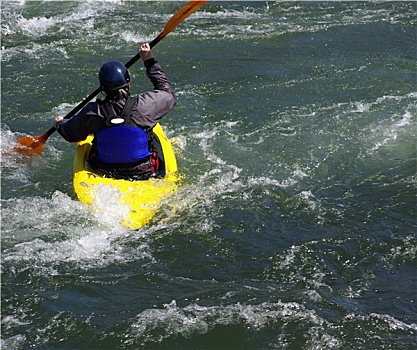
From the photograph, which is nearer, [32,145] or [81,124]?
[81,124]

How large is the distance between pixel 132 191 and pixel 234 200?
89 centimetres

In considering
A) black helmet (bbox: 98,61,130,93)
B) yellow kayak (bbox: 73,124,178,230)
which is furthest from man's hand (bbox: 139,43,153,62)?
yellow kayak (bbox: 73,124,178,230)

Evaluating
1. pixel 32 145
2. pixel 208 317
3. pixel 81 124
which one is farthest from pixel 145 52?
pixel 208 317

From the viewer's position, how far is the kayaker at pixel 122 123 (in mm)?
5805

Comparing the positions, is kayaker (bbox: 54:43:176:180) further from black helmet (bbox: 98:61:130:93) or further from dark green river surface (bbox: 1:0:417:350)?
dark green river surface (bbox: 1:0:417:350)

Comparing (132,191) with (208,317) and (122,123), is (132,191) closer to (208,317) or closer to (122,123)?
(122,123)

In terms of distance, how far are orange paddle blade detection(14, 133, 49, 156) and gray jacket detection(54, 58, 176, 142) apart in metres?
0.95

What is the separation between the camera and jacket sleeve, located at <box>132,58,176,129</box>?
5934mm

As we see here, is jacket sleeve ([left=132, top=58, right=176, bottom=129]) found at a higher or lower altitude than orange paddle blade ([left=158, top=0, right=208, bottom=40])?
lower

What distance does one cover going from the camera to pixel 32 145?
7.20 meters

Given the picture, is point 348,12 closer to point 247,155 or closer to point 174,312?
point 247,155

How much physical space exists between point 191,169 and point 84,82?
9.10 ft

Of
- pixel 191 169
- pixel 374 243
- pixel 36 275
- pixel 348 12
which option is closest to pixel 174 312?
pixel 36 275

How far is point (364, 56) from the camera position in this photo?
980cm
